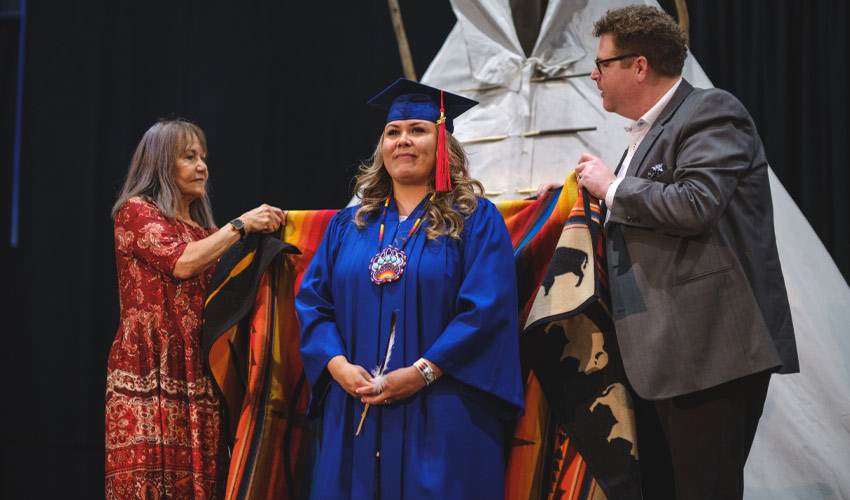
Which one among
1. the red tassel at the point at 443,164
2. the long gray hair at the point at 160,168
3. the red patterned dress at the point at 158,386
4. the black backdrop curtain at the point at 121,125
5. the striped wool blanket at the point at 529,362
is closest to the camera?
the striped wool blanket at the point at 529,362

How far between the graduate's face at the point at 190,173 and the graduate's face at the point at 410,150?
819 millimetres

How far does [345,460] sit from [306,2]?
312cm

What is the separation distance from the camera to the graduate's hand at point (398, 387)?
5.99 feet

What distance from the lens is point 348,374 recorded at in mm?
1886

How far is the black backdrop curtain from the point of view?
418cm

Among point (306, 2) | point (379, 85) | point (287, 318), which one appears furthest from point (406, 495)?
point (306, 2)

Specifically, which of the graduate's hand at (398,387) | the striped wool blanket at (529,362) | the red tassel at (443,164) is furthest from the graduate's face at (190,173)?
the graduate's hand at (398,387)

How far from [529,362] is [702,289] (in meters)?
0.52

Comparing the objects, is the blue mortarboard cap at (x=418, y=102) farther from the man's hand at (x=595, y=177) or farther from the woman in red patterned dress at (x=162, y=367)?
the woman in red patterned dress at (x=162, y=367)

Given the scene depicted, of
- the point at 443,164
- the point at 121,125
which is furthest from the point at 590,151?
the point at 121,125

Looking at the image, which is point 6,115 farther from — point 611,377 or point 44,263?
point 611,377

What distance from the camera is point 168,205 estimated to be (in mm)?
2516

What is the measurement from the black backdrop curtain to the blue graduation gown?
2.15m

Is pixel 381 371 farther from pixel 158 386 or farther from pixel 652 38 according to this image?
pixel 652 38
